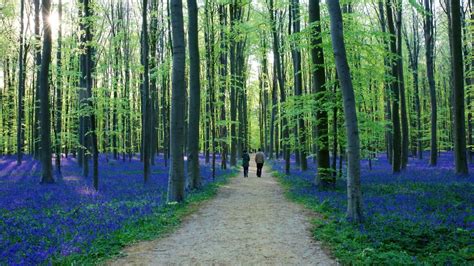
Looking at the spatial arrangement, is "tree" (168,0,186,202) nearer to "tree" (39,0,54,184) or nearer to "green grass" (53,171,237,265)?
"green grass" (53,171,237,265)

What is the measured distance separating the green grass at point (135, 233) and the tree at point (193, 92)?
9.56 ft

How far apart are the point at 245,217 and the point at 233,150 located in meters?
20.8

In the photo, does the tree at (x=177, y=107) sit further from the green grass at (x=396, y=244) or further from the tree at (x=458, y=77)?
the tree at (x=458, y=77)

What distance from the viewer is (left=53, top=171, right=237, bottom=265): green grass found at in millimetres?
6441

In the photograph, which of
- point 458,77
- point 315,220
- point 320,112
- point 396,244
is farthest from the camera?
point 458,77

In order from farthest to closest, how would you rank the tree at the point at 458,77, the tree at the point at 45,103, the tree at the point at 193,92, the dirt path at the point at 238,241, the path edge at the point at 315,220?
the tree at the point at 45,103
the tree at the point at 458,77
the tree at the point at 193,92
the path edge at the point at 315,220
the dirt path at the point at 238,241

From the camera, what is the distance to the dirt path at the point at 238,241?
656cm

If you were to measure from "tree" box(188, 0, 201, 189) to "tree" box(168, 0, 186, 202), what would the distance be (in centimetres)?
250

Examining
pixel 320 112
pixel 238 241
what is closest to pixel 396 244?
pixel 238 241

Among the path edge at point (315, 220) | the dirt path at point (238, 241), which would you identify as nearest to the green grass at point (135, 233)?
the dirt path at point (238, 241)

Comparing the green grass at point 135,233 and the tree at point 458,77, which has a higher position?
the tree at point 458,77

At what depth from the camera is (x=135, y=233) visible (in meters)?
8.41

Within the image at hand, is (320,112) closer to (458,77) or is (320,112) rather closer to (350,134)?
(350,134)

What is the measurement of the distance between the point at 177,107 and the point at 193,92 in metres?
3.14
